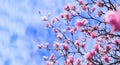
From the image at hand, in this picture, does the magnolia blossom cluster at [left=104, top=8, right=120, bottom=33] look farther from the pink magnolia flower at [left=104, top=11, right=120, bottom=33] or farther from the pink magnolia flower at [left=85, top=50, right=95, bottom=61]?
the pink magnolia flower at [left=85, top=50, right=95, bottom=61]

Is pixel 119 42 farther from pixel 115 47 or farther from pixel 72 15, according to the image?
pixel 72 15

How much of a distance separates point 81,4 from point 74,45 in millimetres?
1928

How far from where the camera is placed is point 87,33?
8828 mm

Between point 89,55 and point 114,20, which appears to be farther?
point 89,55

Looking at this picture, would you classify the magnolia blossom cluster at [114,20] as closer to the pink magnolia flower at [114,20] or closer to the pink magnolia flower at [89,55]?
the pink magnolia flower at [114,20]

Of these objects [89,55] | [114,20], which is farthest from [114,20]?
[89,55]

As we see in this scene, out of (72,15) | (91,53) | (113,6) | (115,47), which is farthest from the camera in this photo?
(72,15)

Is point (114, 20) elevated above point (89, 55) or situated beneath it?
situated beneath

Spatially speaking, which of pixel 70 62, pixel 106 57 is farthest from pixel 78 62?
pixel 106 57

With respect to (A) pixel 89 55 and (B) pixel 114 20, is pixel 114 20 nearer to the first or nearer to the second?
(B) pixel 114 20

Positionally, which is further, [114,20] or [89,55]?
[89,55]

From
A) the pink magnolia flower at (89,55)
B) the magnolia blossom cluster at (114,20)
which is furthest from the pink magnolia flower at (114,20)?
the pink magnolia flower at (89,55)

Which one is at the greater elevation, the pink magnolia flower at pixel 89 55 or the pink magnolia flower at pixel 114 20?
the pink magnolia flower at pixel 89 55

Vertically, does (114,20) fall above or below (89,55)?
below
